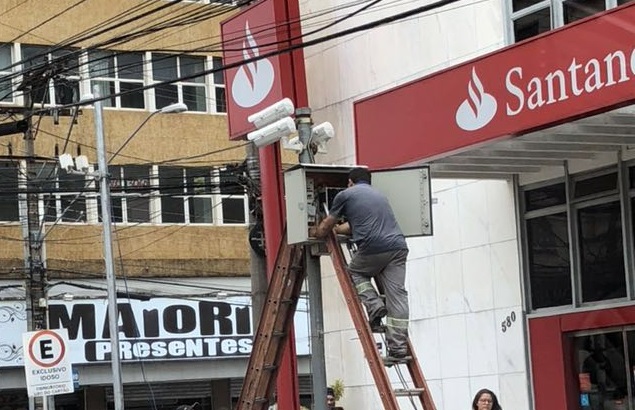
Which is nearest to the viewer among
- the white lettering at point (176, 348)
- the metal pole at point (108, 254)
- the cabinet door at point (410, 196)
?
the cabinet door at point (410, 196)

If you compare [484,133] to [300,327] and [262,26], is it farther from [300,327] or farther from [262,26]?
[300,327]

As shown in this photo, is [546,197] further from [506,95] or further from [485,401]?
[485,401]

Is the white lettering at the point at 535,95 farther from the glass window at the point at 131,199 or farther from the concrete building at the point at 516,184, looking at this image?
the glass window at the point at 131,199

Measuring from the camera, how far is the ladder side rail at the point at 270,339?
1134 cm

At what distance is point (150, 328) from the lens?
109 feet

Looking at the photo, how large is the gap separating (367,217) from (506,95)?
272cm

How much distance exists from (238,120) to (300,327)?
15698 mm

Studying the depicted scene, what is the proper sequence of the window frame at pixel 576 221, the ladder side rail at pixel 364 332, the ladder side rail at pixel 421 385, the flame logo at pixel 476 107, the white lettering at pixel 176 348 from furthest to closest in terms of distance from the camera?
the white lettering at pixel 176 348 → the window frame at pixel 576 221 → the flame logo at pixel 476 107 → the ladder side rail at pixel 421 385 → the ladder side rail at pixel 364 332

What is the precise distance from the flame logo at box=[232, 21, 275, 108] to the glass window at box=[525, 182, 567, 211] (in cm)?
516

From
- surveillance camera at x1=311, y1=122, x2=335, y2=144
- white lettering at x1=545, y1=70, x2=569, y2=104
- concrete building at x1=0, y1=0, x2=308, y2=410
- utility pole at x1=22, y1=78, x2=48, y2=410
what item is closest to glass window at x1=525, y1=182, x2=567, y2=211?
white lettering at x1=545, y1=70, x2=569, y2=104

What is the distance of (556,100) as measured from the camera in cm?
1205

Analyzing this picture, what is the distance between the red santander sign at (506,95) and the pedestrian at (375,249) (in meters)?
2.28

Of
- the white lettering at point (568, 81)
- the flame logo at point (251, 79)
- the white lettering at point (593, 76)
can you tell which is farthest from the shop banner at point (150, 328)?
the white lettering at point (593, 76)

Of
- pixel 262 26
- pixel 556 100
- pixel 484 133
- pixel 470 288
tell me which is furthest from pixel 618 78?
pixel 262 26
